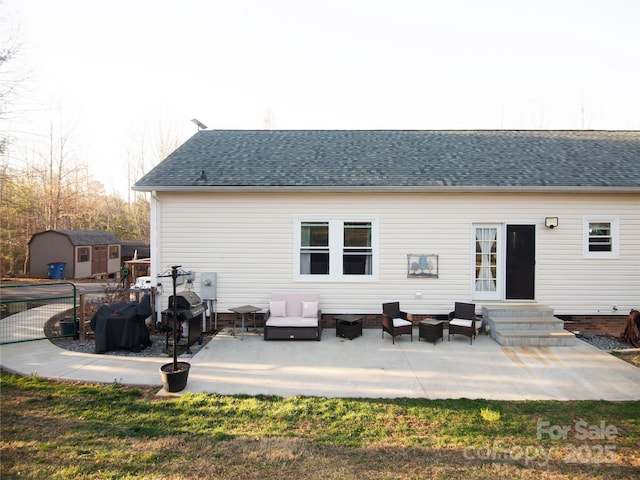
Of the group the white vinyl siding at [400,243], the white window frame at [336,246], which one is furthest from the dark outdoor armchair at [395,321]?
the white window frame at [336,246]

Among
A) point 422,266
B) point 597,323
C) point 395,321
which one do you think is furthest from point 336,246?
point 597,323

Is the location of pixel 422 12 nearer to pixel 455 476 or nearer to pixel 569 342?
pixel 569 342

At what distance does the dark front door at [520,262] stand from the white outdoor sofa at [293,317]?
500 centimetres

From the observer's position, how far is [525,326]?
8.18 meters

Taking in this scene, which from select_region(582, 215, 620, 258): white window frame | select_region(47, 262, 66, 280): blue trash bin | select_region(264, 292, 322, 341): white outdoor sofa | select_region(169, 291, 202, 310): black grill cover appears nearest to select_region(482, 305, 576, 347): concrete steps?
select_region(582, 215, 620, 258): white window frame

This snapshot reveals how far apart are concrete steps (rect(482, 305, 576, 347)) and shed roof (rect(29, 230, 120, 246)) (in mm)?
20959

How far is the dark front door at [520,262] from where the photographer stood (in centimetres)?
917

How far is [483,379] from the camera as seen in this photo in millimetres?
5938

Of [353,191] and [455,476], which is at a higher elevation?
[353,191]

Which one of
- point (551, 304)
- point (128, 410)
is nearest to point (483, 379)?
point (551, 304)

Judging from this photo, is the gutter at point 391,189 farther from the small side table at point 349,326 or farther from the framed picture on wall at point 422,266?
the small side table at point 349,326

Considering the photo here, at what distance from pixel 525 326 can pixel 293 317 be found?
5.31m

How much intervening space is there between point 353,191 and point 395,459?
6.34 metres

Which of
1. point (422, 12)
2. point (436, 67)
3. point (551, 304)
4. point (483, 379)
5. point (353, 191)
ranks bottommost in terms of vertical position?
point (483, 379)
